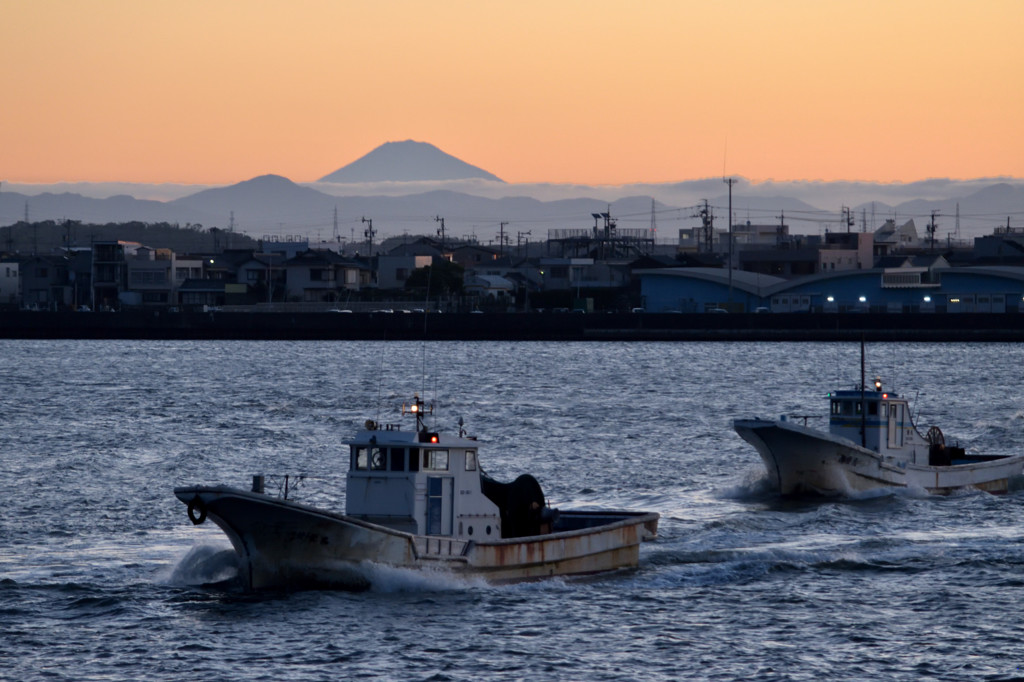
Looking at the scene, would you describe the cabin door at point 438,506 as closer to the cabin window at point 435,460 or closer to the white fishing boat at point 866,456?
the cabin window at point 435,460

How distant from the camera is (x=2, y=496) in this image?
3819 cm

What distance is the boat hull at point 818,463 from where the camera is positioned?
36875mm

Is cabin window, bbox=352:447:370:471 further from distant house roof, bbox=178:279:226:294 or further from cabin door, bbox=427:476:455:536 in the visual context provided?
distant house roof, bbox=178:279:226:294

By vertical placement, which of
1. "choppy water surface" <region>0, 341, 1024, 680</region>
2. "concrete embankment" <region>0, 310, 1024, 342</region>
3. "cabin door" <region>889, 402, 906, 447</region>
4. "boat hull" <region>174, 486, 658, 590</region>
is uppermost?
"concrete embankment" <region>0, 310, 1024, 342</region>

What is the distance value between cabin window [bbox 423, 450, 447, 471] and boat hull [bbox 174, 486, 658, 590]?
56.2 inches

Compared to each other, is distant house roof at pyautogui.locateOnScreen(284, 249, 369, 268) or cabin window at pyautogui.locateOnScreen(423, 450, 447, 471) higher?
distant house roof at pyautogui.locateOnScreen(284, 249, 369, 268)

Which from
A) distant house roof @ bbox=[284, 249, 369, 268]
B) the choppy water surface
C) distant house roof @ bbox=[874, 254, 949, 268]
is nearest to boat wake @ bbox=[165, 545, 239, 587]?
the choppy water surface

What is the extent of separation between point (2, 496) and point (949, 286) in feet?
385

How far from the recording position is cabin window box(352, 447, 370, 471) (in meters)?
25.5

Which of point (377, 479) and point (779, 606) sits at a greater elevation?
point (377, 479)

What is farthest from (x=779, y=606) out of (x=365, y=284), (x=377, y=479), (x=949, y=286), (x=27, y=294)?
(x=27, y=294)

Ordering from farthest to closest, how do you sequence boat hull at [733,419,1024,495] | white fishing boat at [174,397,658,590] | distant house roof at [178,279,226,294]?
distant house roof at [178,279,226,294]
boat hull at [733,419,1024,495]
white fishing boat at [174,397,658,590]

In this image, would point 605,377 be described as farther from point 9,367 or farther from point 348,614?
point 348,614

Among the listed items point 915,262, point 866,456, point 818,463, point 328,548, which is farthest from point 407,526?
point 915,262
